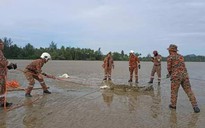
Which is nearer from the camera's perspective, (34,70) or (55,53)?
(34,70)

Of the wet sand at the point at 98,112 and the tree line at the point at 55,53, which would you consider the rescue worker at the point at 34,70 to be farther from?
the tree line at the point at 55,53

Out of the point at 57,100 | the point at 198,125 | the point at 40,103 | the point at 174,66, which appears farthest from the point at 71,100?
the point at 198,125

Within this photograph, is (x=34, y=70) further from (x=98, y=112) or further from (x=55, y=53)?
(x=55, y=53)

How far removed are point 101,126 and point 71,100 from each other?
3.94 metres

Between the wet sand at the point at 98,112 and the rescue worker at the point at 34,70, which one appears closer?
the wet sand at the point at 98,112

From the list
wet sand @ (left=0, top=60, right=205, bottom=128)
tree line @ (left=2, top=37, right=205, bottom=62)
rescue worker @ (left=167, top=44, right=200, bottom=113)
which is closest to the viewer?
wet sand @ (left=0, top=60, right=205, bottom=128)

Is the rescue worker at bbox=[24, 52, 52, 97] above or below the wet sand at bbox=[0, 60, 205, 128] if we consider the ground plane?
above

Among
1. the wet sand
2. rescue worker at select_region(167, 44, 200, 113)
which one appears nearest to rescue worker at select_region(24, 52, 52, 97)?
the wet sand

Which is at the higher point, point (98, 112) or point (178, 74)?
point (178, 74)

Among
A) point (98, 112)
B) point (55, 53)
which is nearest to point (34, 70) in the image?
point (98, 112)

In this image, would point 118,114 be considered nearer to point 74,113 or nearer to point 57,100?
point 74,113

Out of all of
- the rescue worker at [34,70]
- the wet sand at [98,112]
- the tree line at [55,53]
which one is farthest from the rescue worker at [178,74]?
the tree line at [55,53]

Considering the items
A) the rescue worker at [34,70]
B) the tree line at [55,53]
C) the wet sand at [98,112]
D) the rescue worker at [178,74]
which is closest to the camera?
the wet sand at [98,112]

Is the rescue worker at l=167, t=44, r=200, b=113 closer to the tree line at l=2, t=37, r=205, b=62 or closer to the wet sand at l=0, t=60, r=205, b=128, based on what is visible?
the wet sand at l=0, t=60, r=205, b=128
